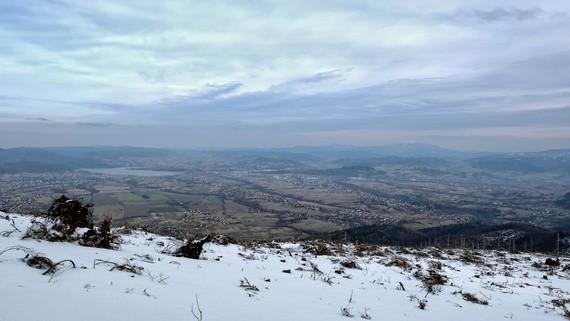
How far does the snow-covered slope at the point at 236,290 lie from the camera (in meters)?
3.24

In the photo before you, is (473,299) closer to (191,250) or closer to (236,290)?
(236,290)

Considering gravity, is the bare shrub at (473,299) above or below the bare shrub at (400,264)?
above

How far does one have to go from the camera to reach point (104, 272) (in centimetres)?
444

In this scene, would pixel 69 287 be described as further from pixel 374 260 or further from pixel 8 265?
pixel 374 260

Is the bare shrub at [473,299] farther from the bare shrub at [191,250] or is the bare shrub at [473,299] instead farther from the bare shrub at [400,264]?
the bare shrub at [191,250]

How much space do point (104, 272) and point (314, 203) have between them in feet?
424

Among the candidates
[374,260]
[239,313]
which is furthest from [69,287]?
[374,260]

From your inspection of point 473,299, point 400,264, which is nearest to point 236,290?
point 473,299

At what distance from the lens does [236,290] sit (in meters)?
4.82

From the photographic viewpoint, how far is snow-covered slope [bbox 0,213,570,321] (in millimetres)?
3244

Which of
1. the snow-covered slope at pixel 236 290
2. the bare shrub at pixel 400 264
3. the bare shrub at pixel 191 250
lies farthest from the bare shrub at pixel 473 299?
the bare shrub at pixel 191 250

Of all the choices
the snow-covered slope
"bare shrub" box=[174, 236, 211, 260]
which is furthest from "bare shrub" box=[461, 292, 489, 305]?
"bare shrub" box=[174, 236, 211, 260]

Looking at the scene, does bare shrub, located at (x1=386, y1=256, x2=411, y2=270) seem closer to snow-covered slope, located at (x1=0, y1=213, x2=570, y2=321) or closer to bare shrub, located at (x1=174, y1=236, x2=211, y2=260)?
snow-covered slope, located at (x1=0, y1=213, x2=570, y2=321)

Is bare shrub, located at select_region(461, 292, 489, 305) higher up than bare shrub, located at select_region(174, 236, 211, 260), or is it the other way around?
bare shrub, located at select_region(174, 236, 211, 260)
